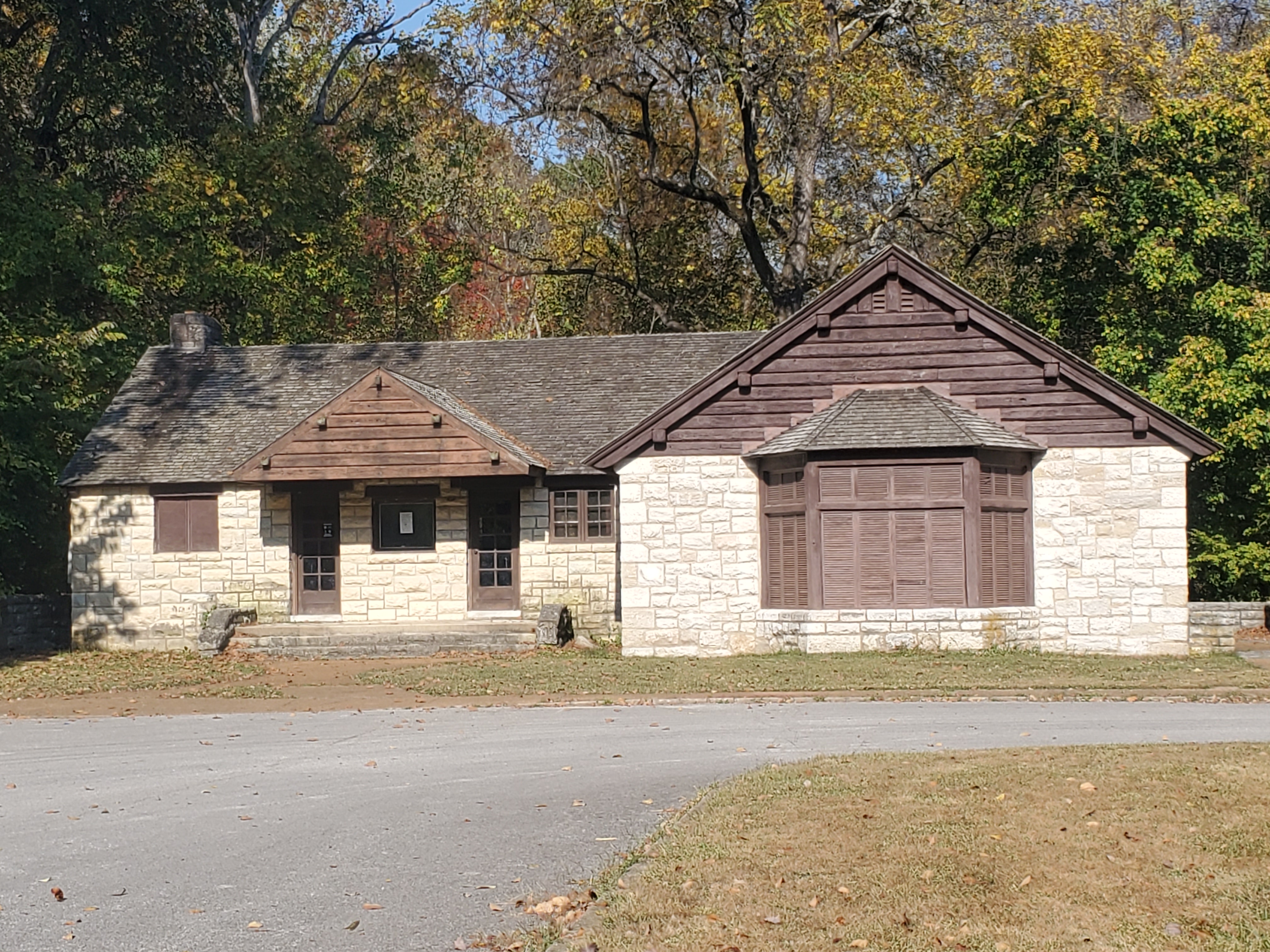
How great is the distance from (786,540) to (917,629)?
2441 mm

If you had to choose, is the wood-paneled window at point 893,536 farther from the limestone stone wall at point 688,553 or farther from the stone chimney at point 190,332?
the stone chimney at point 190,332

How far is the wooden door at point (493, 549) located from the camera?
2652 centimetres

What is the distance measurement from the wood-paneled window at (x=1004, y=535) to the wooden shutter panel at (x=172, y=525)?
1435cm

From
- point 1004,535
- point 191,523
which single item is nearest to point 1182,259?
point 1004,535

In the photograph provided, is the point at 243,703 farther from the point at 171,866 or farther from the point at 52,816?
the point at 171,866

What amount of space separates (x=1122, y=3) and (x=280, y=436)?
81.8 ft

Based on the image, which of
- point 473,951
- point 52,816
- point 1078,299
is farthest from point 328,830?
point 1078,299

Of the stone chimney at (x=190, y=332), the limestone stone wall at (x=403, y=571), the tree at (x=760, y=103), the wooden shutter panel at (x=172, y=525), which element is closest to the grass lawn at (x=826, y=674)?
the limestone stone wall at (x=403, y=571)

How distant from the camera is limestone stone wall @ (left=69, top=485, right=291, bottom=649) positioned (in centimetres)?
2672

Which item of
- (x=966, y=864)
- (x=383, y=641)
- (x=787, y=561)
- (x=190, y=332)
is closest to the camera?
(x=966, y=864)

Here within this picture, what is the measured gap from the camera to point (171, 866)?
877 cm

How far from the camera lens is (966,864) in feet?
26.5

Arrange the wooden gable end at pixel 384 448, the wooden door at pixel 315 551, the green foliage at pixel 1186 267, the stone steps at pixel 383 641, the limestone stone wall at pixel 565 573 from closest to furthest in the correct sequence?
the stone steps at pixel 383 641 < the wooden gable end at pixel 384 448 < the limestone stone wall at pixel 565 573 < the green foliage at pixel 1186 267 < the wooden door at pixel 315 551

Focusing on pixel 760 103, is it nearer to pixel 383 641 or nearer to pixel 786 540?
pixel 786 540
